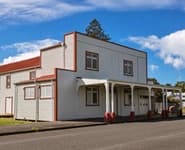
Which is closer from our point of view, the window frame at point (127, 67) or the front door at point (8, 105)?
the window frame at point (127, 67)

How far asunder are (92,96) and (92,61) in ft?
10.7

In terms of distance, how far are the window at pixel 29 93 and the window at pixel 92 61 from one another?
5.13 m

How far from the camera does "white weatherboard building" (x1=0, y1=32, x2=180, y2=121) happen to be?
2650 centimetres

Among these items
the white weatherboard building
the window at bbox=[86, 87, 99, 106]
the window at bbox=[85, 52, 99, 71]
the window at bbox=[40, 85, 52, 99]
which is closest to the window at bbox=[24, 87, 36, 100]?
the white weatherboard building

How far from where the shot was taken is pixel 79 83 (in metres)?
27.5

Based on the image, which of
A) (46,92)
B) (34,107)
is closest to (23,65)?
(34,107)

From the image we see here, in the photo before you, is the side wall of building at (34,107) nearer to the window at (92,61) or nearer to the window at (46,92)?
the window at (46,92)

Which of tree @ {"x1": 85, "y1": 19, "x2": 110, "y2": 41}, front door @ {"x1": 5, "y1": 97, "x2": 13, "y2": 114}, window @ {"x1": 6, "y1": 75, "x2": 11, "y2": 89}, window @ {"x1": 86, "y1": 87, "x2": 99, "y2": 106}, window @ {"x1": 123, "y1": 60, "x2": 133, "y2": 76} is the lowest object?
front door @ {"x1": 5, "y1": 97, "x2": 13, "y2": 114}

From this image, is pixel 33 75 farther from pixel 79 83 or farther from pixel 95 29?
pixel 95 29

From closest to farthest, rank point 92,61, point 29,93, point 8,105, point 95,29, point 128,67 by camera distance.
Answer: point 29,93
point 92,61
point 128,67
point 8,105
point 95,29

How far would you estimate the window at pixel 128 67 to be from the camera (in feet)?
114

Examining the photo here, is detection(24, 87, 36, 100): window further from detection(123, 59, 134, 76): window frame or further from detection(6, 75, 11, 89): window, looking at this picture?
detection(123, 59, 134, 76): window frame

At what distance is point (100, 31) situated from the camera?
75.0m

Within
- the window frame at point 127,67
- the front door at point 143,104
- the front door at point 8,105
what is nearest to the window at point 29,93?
the front door at point 8,105
